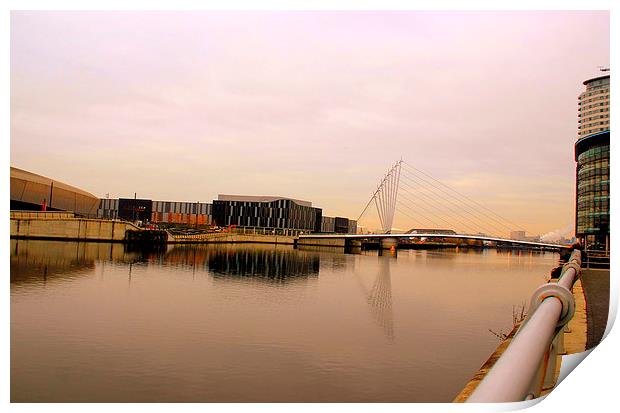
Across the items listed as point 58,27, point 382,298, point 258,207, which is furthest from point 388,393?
point 258,207

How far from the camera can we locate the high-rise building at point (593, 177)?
16047 mm

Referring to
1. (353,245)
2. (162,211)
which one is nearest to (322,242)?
→ (353,245)

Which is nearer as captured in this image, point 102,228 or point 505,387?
point 505,387

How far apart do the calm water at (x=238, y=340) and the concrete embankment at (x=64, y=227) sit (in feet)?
37.1

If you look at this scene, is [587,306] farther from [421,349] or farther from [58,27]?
[58,27]

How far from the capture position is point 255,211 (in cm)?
4988

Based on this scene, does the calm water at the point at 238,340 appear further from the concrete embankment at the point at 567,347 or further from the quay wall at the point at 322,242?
the quay wall at the point at 322,242

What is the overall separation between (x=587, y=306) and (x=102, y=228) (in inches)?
1218

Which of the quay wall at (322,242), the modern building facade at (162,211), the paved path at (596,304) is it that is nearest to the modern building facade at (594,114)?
the paved path at (596,304)

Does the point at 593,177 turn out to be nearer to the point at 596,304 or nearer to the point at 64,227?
the point at 596,304

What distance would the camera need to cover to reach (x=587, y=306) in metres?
6.17

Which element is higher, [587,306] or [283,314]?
[587,306]

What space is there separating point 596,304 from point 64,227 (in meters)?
27.3
